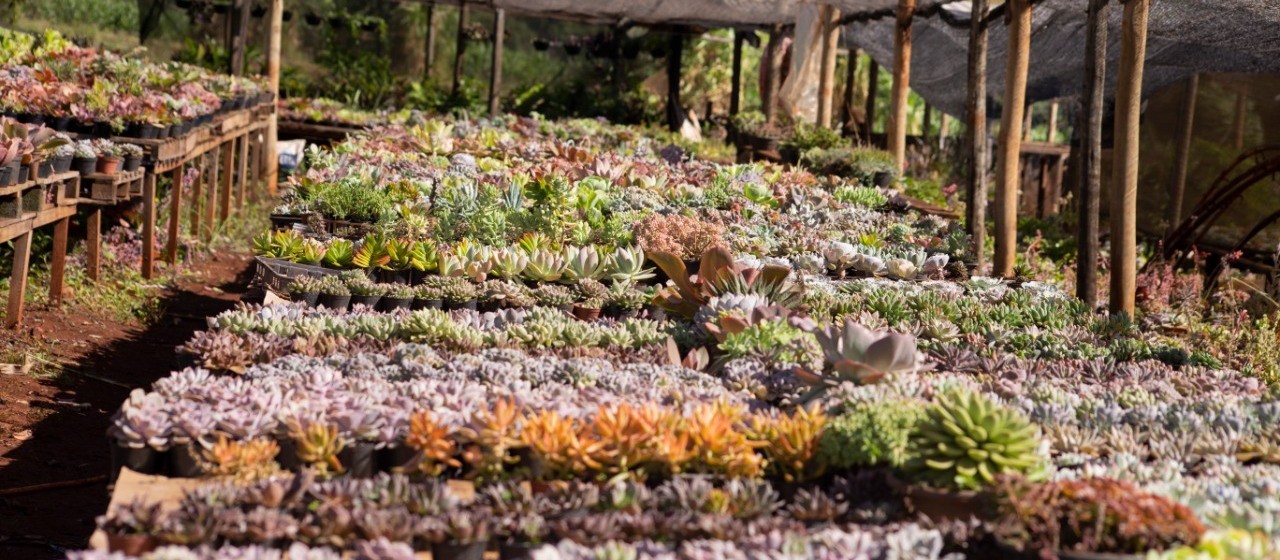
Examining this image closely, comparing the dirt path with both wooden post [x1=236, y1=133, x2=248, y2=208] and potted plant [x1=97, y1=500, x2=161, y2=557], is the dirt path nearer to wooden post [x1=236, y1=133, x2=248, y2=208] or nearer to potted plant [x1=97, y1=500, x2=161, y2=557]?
potted plant [x1=97, y1=500, x2=161, y2=557]

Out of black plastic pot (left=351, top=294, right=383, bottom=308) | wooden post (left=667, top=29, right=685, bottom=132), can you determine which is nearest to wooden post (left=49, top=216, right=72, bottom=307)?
black plastic pot (left=351, top=294, right=383, bottom=308)

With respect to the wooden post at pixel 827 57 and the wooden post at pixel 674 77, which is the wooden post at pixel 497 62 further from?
the wooden post at pixel 827 57

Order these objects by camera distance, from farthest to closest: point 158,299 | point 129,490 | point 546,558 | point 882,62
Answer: point 882,62 < point 158,299 < point 129,490 < point 546,558

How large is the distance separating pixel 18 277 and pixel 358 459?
4.98 metres

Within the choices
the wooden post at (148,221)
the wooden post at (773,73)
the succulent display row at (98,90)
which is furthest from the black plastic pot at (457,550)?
the wooden post at (773,73)

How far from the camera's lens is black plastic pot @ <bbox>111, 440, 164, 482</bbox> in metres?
3.25

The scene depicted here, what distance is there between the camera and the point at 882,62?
1602 centimetres

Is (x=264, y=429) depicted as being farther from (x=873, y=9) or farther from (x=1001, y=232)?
(x=873, y=9)

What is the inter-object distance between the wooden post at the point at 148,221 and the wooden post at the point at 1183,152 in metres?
8.57

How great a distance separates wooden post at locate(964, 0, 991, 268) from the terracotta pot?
250 inches

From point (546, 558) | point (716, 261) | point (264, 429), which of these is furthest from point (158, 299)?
point (546, 558)

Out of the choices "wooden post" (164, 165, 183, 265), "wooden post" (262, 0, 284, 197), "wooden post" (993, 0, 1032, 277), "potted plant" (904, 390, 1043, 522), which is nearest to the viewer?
"potted plant" (904, 390, 1043, 522)

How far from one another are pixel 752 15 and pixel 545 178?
9090 millimetres

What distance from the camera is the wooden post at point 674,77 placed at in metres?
20.5
